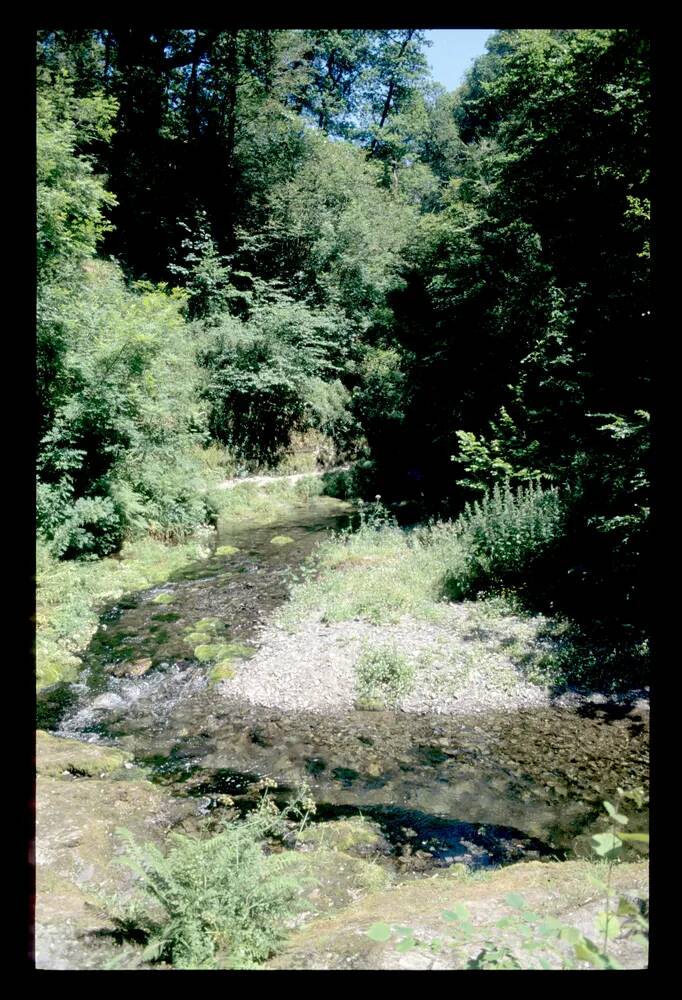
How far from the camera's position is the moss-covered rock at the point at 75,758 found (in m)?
6.16

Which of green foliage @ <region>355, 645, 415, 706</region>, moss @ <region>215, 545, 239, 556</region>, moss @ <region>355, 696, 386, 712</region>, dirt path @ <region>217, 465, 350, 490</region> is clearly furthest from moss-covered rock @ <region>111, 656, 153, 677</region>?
dirt path @ <region>217, 465, 350, 490</region>

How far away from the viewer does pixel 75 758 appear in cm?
636

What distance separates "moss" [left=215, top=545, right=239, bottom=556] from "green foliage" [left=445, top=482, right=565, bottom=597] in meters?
6.22

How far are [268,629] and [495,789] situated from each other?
503cm

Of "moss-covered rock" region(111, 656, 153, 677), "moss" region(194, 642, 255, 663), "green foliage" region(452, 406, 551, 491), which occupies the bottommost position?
"moss-covered rock" region(111, 656, 153, 677)

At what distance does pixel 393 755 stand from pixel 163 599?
6.49m

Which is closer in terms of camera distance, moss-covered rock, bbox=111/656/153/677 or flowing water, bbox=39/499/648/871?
flowing water, bbox=39/499/648/871

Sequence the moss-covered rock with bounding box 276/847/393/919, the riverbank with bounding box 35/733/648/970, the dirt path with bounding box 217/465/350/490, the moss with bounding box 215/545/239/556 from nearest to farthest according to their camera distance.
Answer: the riverbank with bounding box 35/733/648/970 < the moss-covered rock with bounding box 276/847/393/919 < the moss with bounding box 215/545/239/556 < the dirt path with bounding box 217/465/350/490

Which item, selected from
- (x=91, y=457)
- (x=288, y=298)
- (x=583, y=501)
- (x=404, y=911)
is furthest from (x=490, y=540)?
(x=288, y=298)

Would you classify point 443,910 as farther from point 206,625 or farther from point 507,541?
point 206,625

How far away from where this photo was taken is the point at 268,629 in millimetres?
10141

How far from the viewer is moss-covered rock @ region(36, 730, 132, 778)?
616 centimetres

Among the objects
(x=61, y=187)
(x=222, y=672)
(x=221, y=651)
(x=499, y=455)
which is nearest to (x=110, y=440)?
(x=61, y=187)

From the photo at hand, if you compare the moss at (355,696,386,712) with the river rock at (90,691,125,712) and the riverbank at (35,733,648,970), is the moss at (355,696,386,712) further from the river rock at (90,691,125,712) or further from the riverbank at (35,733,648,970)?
the river rock at (90,691,125,712)
